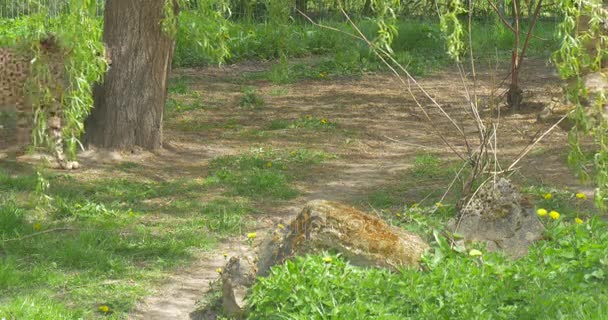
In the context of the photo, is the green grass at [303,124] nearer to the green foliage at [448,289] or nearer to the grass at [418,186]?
the grass at [418,186]

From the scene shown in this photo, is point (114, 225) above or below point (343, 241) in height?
below

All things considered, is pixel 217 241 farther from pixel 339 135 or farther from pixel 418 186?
pixel 339 135

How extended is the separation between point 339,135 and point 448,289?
576 cm

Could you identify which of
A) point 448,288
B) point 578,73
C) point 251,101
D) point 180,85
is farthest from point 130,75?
point 448,288

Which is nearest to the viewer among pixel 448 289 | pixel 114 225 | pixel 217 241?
pixel 448 289

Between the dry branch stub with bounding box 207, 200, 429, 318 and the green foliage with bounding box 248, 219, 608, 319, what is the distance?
0.13 m

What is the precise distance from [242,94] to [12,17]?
390 cm

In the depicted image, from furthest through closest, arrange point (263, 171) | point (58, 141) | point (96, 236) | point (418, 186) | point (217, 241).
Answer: point (263, 171) → point (58, 141) → point (418, 186) → point (217, 241) → point (96, 236)

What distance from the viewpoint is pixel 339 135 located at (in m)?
10.4

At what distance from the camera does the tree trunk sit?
9.09 m

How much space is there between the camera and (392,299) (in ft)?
15.4

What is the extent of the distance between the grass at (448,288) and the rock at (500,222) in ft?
1.32

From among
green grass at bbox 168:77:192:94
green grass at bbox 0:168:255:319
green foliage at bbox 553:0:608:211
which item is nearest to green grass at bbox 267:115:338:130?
green grass at bbox 168:77:192:94

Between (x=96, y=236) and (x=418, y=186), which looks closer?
(x=96, y=236)
